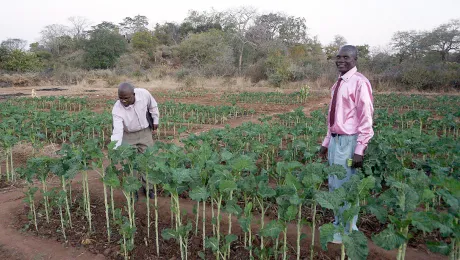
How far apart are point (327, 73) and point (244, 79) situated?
21.6 ft

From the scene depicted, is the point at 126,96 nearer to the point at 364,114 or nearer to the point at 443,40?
the point at 364,114

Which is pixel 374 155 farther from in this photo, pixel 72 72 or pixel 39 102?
pixel 72 72

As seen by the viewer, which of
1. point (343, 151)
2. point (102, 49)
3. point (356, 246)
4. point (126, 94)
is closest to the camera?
point (356, 246)

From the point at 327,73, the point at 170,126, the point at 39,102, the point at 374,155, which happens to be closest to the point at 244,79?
the point at 327,73

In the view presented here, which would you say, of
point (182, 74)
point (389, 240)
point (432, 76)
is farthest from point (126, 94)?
point (182, 74)

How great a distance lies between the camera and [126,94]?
4.30 meters

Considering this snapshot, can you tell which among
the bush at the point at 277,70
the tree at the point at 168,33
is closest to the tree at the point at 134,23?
the tree at the point at 168,33

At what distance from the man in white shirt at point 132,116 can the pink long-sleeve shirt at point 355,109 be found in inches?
100

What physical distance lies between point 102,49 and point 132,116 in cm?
3499

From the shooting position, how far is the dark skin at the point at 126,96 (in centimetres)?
427

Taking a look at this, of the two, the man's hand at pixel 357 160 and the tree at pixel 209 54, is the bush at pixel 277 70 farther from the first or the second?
the man's hand at pixel 357 160

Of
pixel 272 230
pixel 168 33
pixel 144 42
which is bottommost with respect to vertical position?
pixel 272 230

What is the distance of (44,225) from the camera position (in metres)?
4.17

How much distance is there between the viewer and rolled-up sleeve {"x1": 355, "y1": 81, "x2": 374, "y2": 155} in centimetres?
313
